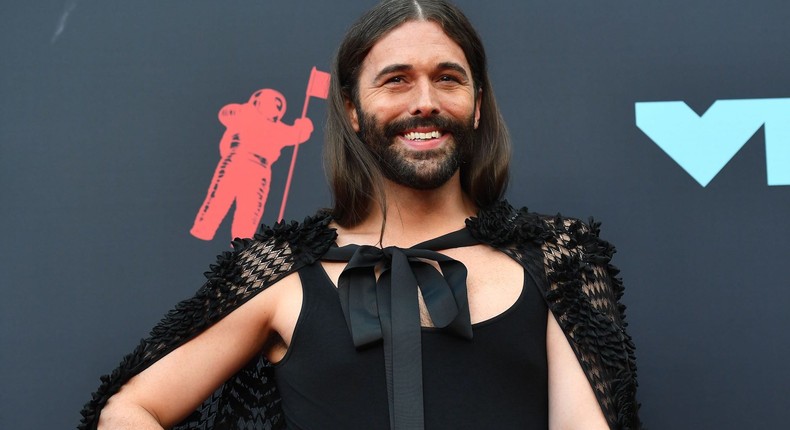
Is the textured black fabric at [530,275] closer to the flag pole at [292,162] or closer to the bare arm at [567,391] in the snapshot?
the bare arm at [567,391]

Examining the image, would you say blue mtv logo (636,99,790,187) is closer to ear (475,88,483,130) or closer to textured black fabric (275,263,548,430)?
ear (475,88,483,130)

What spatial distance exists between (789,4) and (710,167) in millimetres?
401

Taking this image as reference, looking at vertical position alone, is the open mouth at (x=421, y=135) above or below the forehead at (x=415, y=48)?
below

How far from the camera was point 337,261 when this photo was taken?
Answer: 5.49ft

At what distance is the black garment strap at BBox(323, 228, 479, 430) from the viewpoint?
1.51m

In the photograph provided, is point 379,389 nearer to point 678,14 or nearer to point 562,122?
point 562,122

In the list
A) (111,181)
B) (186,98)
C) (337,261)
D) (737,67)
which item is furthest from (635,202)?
(111,181)

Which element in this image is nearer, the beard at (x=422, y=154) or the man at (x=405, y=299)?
the man at (x=405, y=299)

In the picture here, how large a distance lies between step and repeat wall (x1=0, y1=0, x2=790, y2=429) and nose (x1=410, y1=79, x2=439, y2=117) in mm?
424

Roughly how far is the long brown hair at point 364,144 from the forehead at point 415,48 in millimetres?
11

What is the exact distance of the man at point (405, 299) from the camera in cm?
153

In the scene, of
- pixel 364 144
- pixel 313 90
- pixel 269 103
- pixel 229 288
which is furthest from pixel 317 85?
pixel 229 288

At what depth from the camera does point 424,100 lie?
1.61 meters

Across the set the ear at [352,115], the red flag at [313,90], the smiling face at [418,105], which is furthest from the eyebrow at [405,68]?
the red flag at [313,90]
